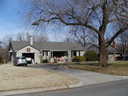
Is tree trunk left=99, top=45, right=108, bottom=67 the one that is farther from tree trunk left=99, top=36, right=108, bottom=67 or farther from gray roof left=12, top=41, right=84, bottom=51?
gray roof left=12, top=41, right=84, bottom=51

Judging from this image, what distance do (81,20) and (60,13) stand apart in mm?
2588

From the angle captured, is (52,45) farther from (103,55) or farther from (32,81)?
(32,81)

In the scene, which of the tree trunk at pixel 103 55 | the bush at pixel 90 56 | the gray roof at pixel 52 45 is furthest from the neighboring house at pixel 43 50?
the tree trunk at pixel 103 55

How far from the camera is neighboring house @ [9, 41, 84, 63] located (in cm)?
4535

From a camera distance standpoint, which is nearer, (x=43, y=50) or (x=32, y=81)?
(x=32, y=81)

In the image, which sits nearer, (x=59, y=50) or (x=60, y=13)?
(x=60, y=13)

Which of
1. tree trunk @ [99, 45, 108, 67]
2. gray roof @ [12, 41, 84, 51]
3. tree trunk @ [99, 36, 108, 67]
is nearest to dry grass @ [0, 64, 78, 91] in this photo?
tree trunk @ [99, 36, 108, 67]

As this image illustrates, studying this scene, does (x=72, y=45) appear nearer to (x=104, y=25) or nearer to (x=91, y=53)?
(x=91, y=53)

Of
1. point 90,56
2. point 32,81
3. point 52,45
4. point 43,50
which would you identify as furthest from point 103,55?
point 52,45

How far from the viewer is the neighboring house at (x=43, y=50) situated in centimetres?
4535

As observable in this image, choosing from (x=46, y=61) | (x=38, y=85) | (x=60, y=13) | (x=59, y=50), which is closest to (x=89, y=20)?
(x=60, y=13)

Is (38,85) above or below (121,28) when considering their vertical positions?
below

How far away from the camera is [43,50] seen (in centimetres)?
4944

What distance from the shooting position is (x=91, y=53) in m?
49.6
